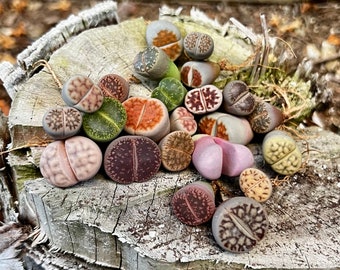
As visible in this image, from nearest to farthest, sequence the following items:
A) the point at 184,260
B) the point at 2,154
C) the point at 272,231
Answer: the point at 184,260 → the point at 272,231 → the point at 2,154

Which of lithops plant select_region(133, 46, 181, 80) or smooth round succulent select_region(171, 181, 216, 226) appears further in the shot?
lithops plant select_region(133, 46, 181, 80)

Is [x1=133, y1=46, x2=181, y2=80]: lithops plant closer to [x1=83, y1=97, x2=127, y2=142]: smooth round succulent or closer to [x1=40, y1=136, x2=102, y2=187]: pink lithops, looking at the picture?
[x1=83, y1=97, x2=127, y2=142]: smooth round succulent

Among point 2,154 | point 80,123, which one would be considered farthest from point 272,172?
point 2,154

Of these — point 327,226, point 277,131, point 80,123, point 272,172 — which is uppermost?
point 80,123

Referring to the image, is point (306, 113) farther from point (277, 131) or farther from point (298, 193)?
point (298, 193)

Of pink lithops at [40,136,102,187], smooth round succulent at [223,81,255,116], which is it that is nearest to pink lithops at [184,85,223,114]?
smooth round succulent at [223,81,255,116]

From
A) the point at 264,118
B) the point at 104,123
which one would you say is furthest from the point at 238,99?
the point at 104,123
